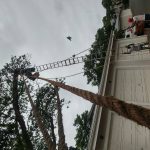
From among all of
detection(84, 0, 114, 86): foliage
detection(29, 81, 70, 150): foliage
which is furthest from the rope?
detection(84, 0, 114, 86): foliage

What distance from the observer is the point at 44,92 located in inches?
823

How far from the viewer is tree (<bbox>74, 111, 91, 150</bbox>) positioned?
2605cm

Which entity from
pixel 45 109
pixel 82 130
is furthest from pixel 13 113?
pixel 82 130

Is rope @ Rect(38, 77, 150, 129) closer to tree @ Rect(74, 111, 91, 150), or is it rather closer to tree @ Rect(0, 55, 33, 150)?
tree @ Rect(0, 55, 33, 150)

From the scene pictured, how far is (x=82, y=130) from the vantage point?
91.5ft

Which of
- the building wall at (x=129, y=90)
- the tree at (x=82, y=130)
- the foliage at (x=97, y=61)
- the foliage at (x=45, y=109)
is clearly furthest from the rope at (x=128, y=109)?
the foliage at (x=97, y=61)

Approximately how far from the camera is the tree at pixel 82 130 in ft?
85.5

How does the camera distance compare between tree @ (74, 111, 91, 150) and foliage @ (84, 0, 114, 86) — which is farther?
foliage @ (84, 0, 114, 86)

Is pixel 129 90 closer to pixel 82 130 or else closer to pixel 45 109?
pixel 45 109

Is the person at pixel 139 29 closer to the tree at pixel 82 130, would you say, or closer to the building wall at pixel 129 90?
the building wall at pixel 129 90

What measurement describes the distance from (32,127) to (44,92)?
12.9ft

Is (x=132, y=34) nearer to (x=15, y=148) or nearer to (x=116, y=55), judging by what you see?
(x=116, y=55)

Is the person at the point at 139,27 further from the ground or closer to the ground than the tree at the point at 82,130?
further from the ground

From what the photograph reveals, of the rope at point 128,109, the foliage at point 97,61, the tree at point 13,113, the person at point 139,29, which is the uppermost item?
the foliage at point 97,61
